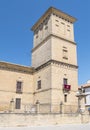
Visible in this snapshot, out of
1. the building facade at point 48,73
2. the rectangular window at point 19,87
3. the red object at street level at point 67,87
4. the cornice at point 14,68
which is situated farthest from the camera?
the rectangular window at point 19,87

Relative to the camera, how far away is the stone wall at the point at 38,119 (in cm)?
1594

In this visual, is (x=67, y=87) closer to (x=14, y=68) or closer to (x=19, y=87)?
(x=19, y=87)

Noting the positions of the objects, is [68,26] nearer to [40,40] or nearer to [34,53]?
[40,40]

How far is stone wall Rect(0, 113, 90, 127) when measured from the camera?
15.9 metres

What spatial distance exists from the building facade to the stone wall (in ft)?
14.2

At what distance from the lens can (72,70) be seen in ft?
93.7

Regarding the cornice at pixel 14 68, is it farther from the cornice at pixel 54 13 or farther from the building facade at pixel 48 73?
the cornice at pixel 54 13

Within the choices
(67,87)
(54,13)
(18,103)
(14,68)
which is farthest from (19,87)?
(54,13)

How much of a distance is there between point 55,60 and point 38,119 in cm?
1157

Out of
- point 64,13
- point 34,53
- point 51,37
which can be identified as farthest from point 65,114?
point 64,13

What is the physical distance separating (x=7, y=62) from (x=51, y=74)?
775 cm

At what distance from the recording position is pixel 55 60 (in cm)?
2692

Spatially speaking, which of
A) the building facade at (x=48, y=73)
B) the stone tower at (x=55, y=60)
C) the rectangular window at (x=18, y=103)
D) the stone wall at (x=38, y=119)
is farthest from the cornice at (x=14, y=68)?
the stone wall at (x=38, y=119)

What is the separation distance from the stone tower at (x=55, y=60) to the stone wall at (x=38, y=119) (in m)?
4.32
